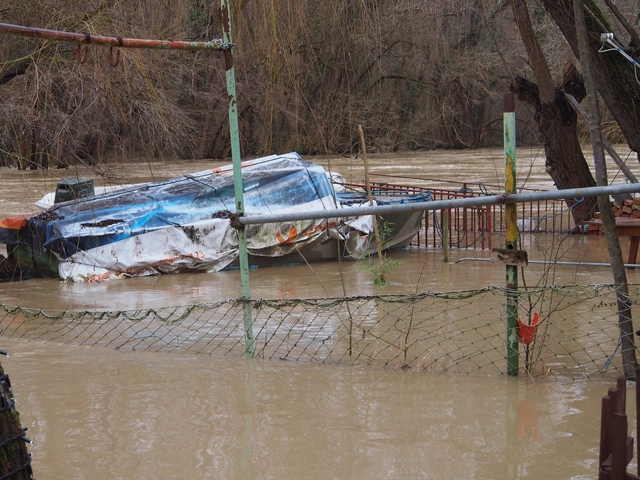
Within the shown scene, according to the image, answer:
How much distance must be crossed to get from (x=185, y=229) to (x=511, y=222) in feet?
26.7

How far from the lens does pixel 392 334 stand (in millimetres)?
7469

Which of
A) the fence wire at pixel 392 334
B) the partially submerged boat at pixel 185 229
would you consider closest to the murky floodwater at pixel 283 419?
the fence wire at pixel 392 334

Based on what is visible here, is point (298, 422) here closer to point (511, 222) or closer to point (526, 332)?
point (526, 332)

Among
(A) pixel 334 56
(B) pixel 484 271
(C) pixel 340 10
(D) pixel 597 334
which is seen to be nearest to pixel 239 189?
(D) pixel 597 334

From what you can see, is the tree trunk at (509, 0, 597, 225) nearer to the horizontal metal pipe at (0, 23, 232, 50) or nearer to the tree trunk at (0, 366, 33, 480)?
the horizontal metal pipe at (0, 23, 232, 50)

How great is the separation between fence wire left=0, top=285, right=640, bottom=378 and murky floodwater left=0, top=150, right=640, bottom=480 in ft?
1.06

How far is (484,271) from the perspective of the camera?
38.1 ft

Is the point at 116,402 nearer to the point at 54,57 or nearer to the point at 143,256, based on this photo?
the point at 54,57

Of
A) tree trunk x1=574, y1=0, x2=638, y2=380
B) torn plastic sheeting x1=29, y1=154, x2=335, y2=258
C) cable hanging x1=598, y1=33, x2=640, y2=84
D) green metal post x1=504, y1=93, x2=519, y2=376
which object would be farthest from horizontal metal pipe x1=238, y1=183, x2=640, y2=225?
torn plastic sheeting x1=29, y1=154, x2=335, y2=258

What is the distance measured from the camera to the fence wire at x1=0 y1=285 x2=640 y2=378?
5789mm

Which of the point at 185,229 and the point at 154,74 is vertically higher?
the point at 154,74

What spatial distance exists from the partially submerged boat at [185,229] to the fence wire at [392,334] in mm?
2947

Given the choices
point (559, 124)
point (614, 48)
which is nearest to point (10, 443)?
point (614, 48)

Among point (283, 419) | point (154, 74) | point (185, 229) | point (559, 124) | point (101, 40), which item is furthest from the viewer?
point (559, 124)
